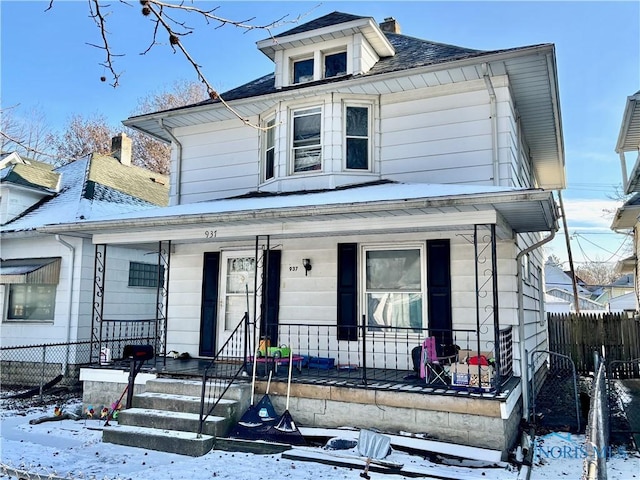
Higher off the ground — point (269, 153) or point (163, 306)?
point (269, 153)

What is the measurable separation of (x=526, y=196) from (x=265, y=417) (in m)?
4.23

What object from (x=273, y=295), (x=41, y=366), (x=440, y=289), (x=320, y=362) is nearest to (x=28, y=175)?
(x=41, y=366)

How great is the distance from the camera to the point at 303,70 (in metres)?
9.91

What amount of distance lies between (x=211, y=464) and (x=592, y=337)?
36.0ft

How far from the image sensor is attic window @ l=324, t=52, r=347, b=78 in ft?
31.4

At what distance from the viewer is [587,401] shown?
8.52 metres

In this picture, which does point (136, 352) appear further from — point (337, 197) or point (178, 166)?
point (337, 197)

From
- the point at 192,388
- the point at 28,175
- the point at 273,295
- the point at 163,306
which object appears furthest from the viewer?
the point at 28,175

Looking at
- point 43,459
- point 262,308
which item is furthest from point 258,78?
point 43,459

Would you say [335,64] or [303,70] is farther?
[303,70]

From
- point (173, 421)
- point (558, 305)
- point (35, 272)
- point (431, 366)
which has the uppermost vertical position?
point (35, 272)

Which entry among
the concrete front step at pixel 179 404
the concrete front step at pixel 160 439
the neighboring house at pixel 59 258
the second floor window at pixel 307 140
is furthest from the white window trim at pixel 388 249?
the neighboring house at pixel 59 258

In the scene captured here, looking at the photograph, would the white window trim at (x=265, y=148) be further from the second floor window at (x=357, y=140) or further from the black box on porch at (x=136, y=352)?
the black box on porch at (x=136, y=352)

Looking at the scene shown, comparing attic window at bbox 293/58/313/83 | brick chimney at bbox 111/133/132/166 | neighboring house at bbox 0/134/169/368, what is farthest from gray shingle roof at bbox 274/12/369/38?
brick chimney at bbox 111/133/132/166
